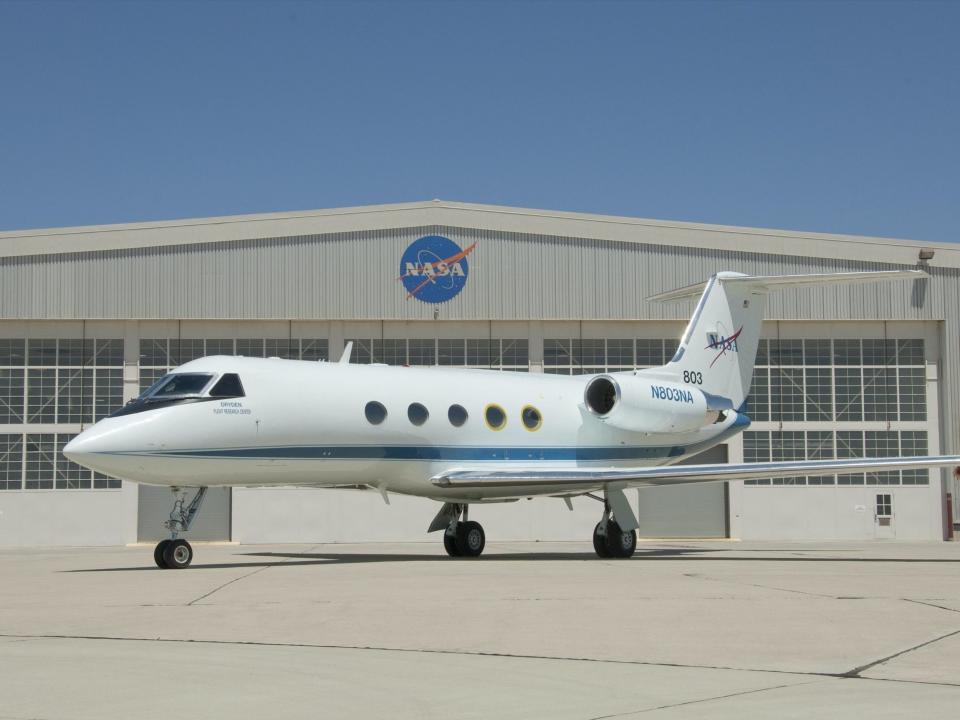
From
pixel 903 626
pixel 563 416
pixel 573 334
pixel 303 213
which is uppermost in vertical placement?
pixel 303 213

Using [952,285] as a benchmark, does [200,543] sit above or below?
below

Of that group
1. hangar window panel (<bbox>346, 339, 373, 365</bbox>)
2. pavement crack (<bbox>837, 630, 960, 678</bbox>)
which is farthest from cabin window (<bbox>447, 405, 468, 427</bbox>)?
hangar window panel (<bbox>346, 339, 373, 365</bbox>)

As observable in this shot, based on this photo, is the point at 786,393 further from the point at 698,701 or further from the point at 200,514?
the point at 698,701

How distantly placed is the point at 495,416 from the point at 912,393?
61.1 ft

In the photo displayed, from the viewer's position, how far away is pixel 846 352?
35156 mm

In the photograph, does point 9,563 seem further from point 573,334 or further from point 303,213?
point 573,334

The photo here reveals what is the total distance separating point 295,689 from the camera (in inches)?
275

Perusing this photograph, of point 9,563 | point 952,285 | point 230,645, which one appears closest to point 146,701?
point 230,645

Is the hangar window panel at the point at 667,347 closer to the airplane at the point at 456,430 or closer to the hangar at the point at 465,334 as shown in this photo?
the hangar at the point at 465,334

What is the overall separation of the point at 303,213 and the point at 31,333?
8.73m

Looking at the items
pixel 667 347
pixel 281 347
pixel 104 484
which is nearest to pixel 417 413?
pixel 281 347

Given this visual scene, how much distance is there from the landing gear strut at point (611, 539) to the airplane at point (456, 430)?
3cm

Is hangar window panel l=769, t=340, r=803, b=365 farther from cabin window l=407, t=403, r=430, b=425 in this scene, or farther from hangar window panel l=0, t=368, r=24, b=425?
hangar window panel l=0, t=368, r=24, b=425

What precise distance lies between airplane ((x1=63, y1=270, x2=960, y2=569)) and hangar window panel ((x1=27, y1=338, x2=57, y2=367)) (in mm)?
14944
